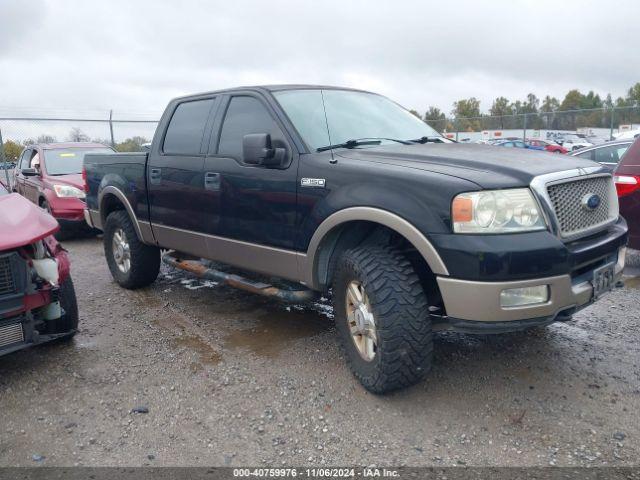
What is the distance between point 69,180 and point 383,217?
7.60 meters

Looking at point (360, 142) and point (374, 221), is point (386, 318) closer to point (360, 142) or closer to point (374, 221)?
point (374, 221)

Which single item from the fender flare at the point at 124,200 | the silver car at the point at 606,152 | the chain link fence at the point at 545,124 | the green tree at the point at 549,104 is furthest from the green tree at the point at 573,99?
the fender flare at the point at 124,200

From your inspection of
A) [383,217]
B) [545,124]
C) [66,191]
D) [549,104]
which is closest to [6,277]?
[383,217]

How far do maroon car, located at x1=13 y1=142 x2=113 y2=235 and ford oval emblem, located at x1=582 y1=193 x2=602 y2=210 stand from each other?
7.90 metres

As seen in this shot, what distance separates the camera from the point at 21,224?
3783 millimetres

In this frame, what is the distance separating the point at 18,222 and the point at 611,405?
4019 millimetres

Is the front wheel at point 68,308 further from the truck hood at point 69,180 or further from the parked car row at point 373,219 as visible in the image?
the truck hood at point 69,180

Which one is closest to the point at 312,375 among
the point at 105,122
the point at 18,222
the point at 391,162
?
the point at 391,162

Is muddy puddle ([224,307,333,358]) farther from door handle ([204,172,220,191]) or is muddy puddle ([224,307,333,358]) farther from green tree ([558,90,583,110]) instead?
green tree ([558,90,583,110])

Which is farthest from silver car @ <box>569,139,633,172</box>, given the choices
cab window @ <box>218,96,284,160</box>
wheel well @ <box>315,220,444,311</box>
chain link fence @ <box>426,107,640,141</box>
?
chain link fence @ <box>426,107,640,141</box>

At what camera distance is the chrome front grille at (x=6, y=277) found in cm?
357

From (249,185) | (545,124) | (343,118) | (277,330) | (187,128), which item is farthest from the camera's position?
(545,124)

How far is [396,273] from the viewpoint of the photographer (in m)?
3.12

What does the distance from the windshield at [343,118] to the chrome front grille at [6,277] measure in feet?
Result: 7.03
